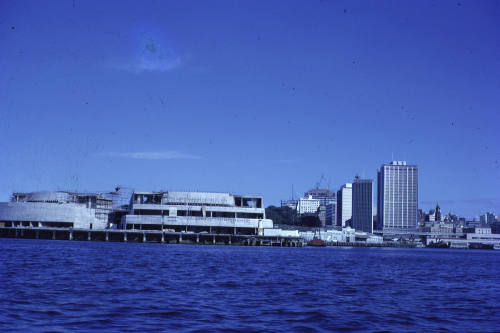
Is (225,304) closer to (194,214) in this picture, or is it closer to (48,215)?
(194,214)

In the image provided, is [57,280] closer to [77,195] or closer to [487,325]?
[487,325]

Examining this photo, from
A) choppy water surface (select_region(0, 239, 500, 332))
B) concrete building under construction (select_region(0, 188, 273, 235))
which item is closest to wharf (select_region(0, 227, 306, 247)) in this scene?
concrete building under construction (select_region(0, 188, 273, 235))

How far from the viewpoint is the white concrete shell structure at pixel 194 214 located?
172 m

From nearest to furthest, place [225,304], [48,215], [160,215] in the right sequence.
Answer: [225,304] < [160,215] < [48,215]

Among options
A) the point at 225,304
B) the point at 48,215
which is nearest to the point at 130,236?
the point at 48,215

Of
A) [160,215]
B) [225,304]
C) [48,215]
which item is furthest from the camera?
[48,215]

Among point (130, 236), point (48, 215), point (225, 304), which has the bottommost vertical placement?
point (130, 236)

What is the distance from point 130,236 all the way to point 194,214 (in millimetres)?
20614

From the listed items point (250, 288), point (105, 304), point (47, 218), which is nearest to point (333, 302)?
point (250, 288)

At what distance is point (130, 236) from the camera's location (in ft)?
572

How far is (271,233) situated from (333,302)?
484ft

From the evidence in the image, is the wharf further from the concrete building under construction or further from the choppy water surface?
the choppy water surface

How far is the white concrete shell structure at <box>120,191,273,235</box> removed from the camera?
172250 millimetres

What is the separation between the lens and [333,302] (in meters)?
33.7
